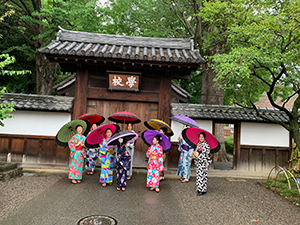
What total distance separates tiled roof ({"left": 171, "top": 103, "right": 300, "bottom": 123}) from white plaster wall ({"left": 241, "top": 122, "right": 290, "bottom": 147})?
44 cm

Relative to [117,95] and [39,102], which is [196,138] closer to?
[117,95]

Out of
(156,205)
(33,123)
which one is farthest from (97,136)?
(33,123)

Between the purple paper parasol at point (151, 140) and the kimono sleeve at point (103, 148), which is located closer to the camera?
the purple paper parasol at point (151, 140)

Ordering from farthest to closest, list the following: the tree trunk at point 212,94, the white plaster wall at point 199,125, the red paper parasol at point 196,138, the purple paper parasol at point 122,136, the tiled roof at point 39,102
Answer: the tree trunk at point 212,94
the white plaster wall at point 199,125
the tiled roof at point 39,102
the red paper parasol at point 196,138
the purple paper parasol at point 122,136

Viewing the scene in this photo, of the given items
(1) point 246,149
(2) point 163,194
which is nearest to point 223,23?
(1) point 246,149

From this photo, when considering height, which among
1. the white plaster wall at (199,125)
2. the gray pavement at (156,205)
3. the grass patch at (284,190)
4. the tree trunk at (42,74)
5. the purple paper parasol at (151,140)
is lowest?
the gray pavement at (156,205)

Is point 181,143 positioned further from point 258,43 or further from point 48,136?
point 48,136

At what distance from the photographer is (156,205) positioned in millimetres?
5289

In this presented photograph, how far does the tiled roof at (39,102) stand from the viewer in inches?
329

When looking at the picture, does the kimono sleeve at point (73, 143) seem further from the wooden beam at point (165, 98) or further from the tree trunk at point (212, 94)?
the tree trunk at point (212, 94)

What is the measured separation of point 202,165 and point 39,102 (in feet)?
22.8

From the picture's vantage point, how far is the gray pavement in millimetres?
4535

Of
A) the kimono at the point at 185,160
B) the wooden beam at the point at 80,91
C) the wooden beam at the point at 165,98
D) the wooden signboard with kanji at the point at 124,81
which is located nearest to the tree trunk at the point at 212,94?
the wooden beam at the point at 165,98

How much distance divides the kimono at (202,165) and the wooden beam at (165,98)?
2759 mm
